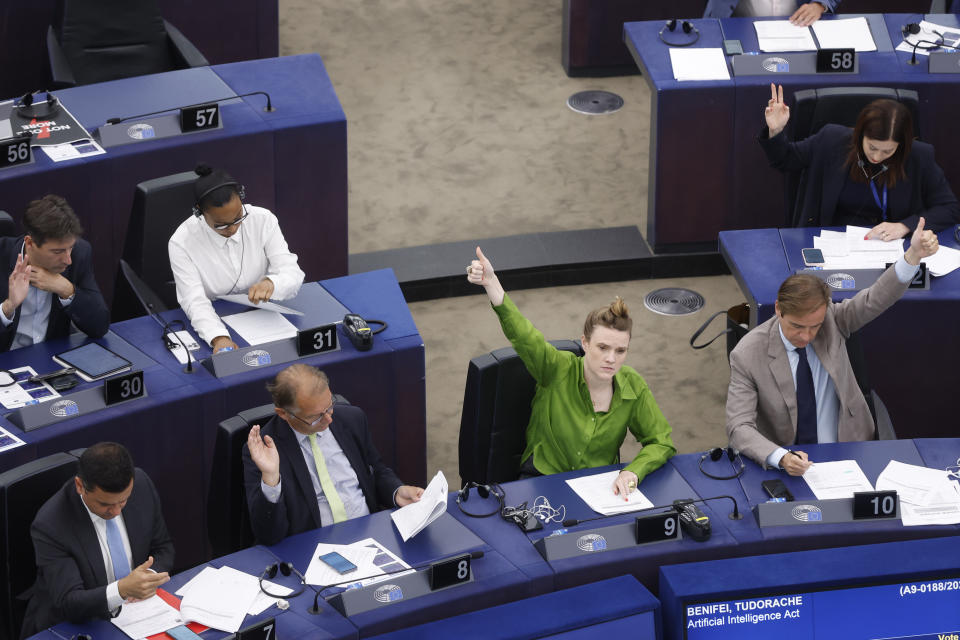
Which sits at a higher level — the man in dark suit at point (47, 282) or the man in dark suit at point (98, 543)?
the man in dark suit at point (47, 282)

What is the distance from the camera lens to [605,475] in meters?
4.58

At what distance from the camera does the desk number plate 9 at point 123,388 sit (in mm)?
4766

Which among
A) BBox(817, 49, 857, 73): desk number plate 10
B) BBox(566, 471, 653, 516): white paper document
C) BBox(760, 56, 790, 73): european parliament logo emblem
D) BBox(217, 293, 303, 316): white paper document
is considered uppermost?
BBox(817, 49, 857, 73): desk number plate 10

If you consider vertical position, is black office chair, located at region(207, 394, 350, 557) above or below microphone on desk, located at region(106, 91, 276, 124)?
below

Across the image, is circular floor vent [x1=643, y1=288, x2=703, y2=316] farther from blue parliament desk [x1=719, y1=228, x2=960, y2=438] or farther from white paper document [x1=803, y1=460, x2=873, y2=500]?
white paper document [x1=803, y1=460, x2=873, y2=500]

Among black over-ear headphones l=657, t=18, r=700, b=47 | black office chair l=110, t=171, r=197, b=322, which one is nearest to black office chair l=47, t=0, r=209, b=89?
black office chair l=110, t=171, r=197, b=322

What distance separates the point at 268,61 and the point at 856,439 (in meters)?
3.18

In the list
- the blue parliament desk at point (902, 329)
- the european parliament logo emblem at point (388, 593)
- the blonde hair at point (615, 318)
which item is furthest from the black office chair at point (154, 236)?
the blue parliament desk at point (902, 329)

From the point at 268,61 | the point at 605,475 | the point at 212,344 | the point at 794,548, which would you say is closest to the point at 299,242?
the point at 268,61

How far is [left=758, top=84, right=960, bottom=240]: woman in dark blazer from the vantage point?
225 inches

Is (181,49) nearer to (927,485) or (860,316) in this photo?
(860,316)

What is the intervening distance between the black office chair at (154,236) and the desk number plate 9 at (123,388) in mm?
730

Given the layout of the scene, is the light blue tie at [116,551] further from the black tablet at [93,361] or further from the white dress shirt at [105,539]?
the black tablet at [93,361]

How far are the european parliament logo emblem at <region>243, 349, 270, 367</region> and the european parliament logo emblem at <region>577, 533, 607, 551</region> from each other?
1.37 meters
